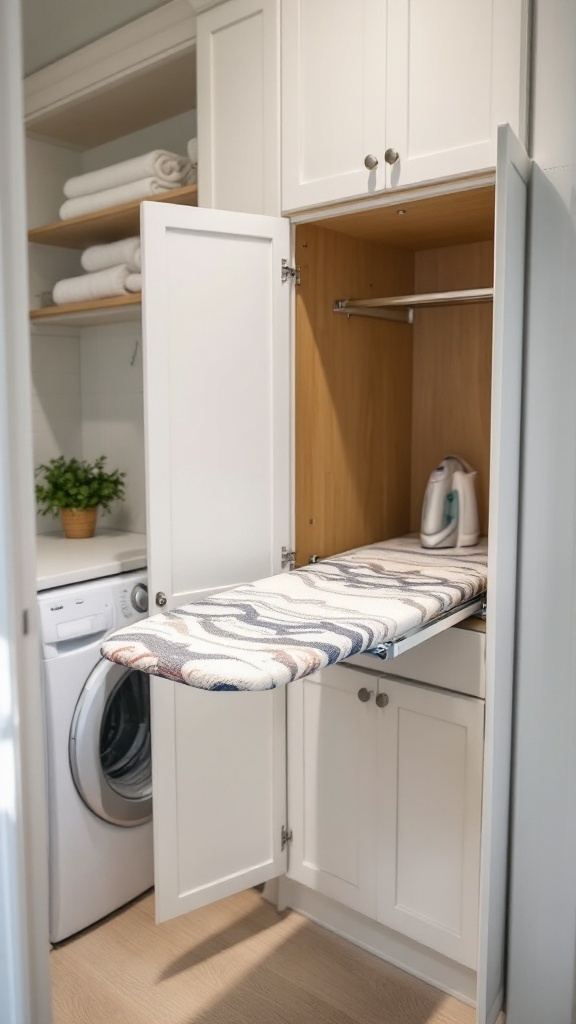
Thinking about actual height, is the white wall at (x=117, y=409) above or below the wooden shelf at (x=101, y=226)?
below

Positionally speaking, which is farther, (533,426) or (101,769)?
(101,769)

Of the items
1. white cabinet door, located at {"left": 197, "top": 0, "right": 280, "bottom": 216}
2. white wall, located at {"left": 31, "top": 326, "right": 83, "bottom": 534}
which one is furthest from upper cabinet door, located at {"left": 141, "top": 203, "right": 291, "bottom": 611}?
white wall, located at {"left": 31, "top": 326, "right": 83, "bottom": 534}

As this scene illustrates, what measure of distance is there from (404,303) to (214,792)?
1371mm

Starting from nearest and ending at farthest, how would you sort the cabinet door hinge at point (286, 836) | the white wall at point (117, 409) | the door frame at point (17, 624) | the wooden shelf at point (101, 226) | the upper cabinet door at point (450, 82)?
the door frame at point (17, 624) < the upper cabinet door at point (450, 82) < the cabinet door hinge at point (286, 836) < the wooden shelf at point (101, 226) < the white wall at point (117, 409)

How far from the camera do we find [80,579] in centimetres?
228

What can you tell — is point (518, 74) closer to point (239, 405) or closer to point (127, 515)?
point (239, 405)

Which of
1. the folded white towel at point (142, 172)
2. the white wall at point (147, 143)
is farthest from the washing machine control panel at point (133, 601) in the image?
the white wall at point (147, 143)

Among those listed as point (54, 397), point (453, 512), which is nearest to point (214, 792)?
point (453, 512)

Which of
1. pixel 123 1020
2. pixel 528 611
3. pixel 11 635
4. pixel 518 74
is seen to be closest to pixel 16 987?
pixel 11 635

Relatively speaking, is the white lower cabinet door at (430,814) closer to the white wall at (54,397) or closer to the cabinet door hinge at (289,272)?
the cabinet door hinge at (289,272)

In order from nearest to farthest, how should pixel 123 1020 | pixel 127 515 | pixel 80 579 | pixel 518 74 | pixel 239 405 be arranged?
pixel 518 74 < pixel 123 1020 < pixel 239 405 < pixel 80 579 < pixel 127 515

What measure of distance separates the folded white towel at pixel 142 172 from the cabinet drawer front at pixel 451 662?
61.2 inches

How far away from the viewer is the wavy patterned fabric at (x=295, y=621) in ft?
4.57

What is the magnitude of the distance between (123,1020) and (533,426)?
1632 millimetres
